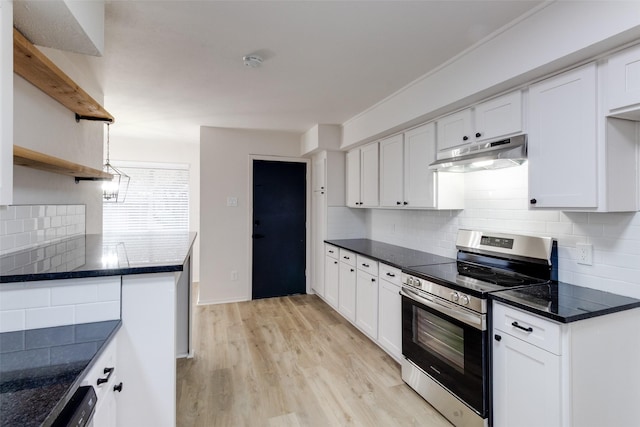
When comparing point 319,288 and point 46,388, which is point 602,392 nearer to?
point 46,388

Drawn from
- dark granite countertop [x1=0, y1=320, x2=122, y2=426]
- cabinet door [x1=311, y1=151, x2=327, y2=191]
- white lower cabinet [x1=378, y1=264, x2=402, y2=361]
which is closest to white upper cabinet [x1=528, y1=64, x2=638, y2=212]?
white lower cabinet [x1=378, y1=264, x2=402, y2=361]

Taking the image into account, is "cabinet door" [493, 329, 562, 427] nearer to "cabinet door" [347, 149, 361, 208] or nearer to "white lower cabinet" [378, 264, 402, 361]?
"white lower cabinet" [378, 264, 402, 361]

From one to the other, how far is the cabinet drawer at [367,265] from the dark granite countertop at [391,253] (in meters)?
0.06

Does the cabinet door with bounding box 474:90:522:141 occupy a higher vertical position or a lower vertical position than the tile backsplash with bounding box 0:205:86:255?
higher

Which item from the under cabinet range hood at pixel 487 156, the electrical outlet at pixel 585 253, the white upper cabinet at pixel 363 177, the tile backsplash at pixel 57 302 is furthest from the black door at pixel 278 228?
the electrical outlet at pixel 585 253

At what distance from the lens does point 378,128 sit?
3.22 m

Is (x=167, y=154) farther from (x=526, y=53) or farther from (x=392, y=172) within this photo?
(x=526, y=53)

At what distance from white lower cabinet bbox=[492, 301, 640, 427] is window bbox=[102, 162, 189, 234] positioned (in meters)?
5.02

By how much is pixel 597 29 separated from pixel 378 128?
1912 mm

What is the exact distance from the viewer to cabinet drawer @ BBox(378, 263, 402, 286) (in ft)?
8.48

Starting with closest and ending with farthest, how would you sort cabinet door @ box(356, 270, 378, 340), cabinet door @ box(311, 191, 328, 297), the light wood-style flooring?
1. the light wood-style flooring
2. cabinet door @ box(356, 270, 378, 340)
3. cabinet door @ box(311, 191, 328, 297)

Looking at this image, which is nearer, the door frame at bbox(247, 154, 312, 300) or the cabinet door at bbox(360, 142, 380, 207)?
the cabinet door at bbox(360, 142, 380, 207)

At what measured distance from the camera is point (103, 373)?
1107 millimetres

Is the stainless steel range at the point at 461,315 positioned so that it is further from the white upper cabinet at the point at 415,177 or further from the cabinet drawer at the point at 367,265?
the cabinet drawer at the point at 367,265
